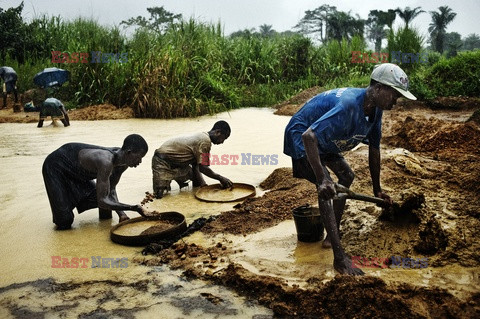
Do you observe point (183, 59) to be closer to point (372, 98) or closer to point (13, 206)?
point (13, 206)

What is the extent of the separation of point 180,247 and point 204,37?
1066 centimetres

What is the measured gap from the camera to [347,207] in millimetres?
3682

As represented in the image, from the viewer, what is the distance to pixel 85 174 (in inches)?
149

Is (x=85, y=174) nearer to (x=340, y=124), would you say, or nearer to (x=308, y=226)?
(x=308, y=226)

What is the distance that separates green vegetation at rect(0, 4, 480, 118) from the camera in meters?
10.7

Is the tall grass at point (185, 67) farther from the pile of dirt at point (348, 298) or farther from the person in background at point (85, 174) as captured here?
the pile of dirt at point (348, 298)
